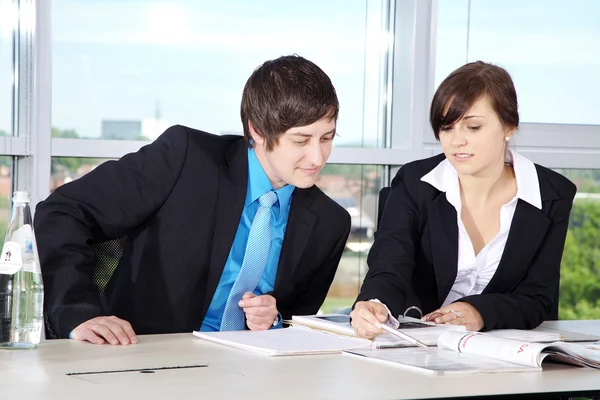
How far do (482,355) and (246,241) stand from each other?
82cm

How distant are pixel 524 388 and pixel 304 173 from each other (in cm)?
94

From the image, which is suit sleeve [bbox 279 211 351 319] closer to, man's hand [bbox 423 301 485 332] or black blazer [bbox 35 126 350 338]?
black blazer [bbox 35 126 350 338]

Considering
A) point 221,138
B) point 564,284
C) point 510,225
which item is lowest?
point 564,284

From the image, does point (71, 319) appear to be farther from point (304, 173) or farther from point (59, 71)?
point (59, 71)

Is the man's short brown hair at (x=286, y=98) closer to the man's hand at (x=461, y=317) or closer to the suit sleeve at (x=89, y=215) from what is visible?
the suit sleeve at (x=89, y=215)

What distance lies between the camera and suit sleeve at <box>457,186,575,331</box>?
212 centimetres

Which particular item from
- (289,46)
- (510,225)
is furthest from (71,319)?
(289,46)

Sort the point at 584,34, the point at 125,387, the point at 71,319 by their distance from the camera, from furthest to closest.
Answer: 1. the point at 584,34
2. the point at 71,319
3. the point at 125,387

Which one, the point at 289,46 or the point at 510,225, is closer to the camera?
the point at 510,225

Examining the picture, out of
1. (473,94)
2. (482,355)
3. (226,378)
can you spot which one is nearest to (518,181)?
(473,94)

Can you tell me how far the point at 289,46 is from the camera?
357cm

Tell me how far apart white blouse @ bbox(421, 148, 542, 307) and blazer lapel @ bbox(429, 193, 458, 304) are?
0.8 inches

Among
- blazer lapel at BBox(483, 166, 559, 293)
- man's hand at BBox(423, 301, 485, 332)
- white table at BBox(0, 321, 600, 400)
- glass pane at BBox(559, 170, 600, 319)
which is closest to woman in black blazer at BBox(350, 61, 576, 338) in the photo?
blazer lapel at BBox(483, 166, 559, 293)

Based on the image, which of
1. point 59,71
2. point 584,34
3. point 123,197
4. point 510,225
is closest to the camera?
point 123,197
